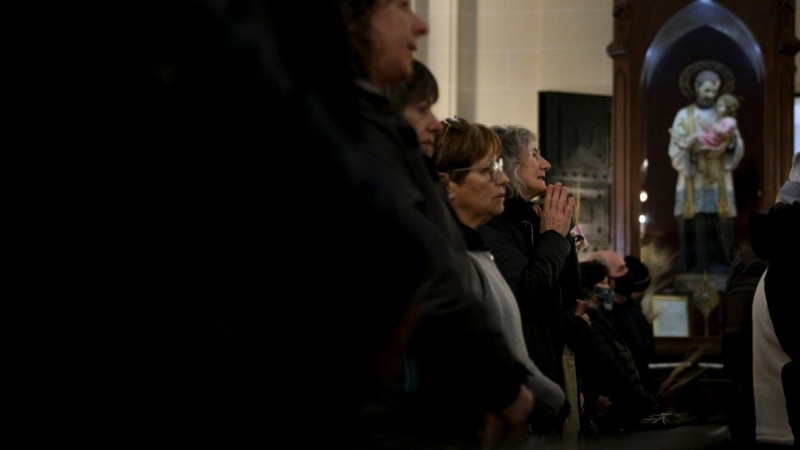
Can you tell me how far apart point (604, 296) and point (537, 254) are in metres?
2.45

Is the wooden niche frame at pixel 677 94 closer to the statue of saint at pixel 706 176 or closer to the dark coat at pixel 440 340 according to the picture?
the statue of saint at pixel 706 176

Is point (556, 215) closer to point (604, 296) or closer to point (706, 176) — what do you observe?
point (604, 296)

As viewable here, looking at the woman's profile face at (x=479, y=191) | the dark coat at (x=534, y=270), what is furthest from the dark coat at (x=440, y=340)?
the dark coat at (x=534, y=270)

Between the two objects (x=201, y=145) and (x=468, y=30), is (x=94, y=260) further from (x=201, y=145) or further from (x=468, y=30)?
(x=468, y=30)

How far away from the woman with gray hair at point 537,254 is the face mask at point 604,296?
5.53ft

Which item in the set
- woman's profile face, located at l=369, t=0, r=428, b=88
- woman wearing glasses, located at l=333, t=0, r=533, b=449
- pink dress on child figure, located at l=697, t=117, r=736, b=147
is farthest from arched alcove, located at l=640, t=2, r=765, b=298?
woman wearing glasses, located at l=333, t=0, r=533, b=449

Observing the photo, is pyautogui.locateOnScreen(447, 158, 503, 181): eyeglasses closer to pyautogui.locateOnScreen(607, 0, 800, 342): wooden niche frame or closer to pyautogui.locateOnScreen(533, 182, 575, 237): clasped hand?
pyautogui.locateOnScreen(533, 182, 575, 237): clasped hand

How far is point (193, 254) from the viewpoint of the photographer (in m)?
1.23

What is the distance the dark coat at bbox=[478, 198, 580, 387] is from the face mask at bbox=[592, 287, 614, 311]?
6.88ft

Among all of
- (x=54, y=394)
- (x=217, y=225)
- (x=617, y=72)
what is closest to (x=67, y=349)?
(x=54, y=394)

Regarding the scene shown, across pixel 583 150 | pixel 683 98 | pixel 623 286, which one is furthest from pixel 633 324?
pixel 683 98

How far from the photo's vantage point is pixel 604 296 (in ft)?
21.0

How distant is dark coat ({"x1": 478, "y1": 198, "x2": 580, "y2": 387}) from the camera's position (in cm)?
389

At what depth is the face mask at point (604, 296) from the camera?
20.9 ft
